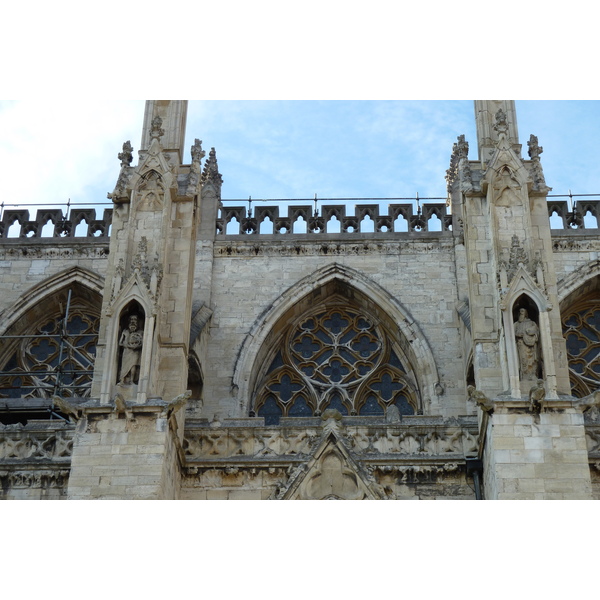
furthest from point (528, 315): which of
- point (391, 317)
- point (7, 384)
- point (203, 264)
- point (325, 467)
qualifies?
point (7, 384)

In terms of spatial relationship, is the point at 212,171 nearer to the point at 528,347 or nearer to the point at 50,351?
the point at 50,351

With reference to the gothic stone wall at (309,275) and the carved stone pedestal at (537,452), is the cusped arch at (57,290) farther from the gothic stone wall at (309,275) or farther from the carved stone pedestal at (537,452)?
the carved stone pedestal at (537,452)

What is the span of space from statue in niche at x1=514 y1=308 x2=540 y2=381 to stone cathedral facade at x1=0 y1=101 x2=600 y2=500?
2 centimetres

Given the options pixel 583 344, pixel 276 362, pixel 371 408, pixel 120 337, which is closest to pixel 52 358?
pixel 276 362

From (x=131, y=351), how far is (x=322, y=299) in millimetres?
6395

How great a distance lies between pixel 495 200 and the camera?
14.9m

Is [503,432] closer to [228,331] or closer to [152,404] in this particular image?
[152,404]

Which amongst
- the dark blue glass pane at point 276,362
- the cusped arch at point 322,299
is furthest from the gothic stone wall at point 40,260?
the dark blue glass pane at point 276,362

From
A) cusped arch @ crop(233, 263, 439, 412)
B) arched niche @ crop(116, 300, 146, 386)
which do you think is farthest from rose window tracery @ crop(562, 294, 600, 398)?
arched niche @ crop(116, 300, 146, 386)

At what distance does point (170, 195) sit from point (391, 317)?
519 cm

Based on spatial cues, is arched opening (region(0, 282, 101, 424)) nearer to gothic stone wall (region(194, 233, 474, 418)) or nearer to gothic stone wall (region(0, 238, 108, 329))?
gothic stone wall (region(0, 238, 108, 329))

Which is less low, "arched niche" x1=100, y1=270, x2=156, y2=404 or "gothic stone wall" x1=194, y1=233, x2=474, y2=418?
"gothic stone wall" x1=194, y1=233, x2=474, y2=418

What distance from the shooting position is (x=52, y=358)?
19.7 metres

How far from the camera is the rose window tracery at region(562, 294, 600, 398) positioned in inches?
745
